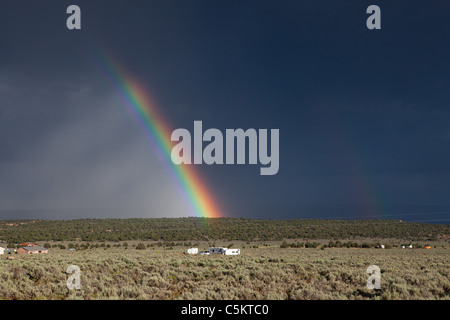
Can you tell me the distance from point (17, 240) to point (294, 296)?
70.8 meters

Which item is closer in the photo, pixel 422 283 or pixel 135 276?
pixel 422 283

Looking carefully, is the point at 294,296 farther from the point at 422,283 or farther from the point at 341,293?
the point at 422,283

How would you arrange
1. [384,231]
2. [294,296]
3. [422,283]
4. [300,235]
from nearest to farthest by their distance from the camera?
[294,296]
[422,283]
[300,235]
[384,231]

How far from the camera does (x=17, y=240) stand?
Answer: 6794 centimetres

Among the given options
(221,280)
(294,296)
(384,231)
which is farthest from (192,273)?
(384,231)
